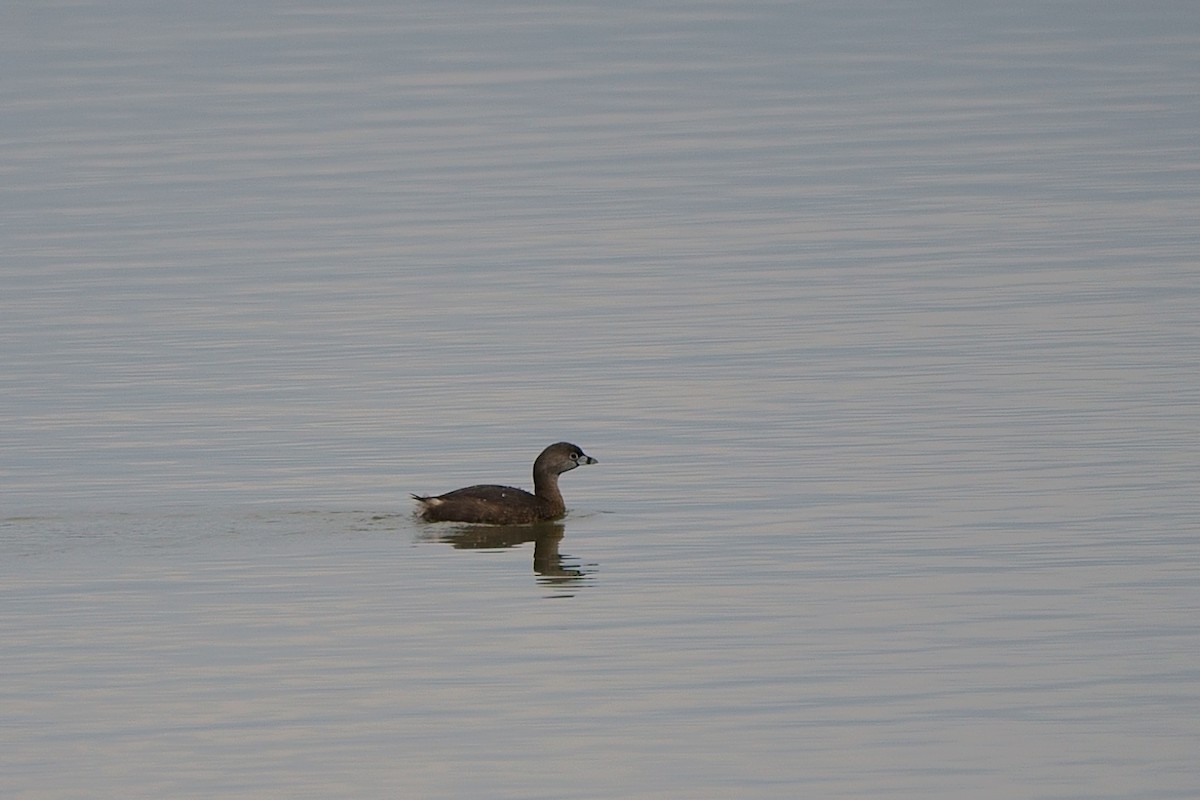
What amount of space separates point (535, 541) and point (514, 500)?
0.46 meters

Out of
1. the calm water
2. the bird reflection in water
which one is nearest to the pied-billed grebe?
the bird reflection in water

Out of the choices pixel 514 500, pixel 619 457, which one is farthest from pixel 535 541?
pixel 619 457

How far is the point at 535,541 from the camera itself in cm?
1875

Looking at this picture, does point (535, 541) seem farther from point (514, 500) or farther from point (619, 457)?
point (619, 457)

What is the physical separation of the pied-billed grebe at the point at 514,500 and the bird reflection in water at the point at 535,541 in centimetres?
7

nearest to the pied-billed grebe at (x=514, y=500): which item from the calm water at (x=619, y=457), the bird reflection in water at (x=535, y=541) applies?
the bird reflection in water at (x=535, y=541)

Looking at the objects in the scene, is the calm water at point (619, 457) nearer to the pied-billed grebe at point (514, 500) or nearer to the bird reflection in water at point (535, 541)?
the bird reflection in water at point (535, 541)

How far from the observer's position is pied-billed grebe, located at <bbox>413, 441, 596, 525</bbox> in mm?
18609

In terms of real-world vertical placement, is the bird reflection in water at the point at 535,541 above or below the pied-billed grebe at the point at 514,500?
below

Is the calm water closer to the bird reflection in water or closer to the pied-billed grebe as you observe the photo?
the bird reflection in water

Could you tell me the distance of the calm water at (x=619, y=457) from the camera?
44.0 ft

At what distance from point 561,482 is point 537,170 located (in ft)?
69.2

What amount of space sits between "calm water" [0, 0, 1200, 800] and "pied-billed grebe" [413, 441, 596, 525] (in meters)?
0.17

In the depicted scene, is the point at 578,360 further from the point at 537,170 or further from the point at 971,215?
the point at 537,170
